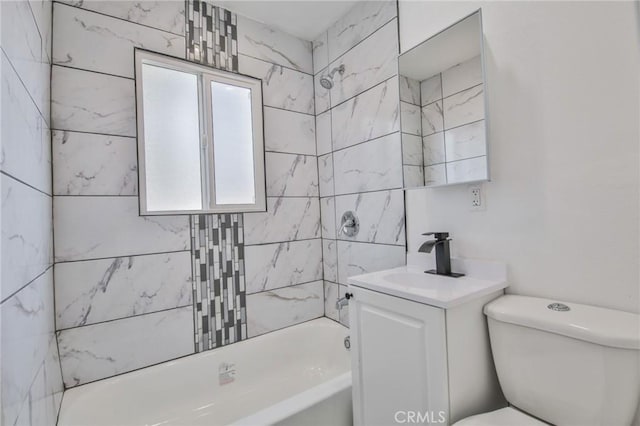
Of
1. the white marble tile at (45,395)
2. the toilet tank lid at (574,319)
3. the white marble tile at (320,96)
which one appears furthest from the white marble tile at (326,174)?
the white marble tile at (45,395)

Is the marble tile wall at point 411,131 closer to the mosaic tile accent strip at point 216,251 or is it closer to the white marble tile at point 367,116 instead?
the white marble tile at point 367,116

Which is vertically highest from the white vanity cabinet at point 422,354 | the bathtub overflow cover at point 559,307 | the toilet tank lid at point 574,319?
the bathtub overflow cover at point 559,307

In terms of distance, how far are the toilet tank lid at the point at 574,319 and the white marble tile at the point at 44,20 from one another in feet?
6.41

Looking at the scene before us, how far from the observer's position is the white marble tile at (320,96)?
2154mm

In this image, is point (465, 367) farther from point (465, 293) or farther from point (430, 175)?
point (430, 175)

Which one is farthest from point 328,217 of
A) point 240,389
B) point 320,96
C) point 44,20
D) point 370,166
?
point 44,20

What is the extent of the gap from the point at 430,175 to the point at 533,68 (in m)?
0.56

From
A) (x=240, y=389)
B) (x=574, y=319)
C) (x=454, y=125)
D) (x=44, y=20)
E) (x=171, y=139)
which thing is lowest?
(x=240, y=389)

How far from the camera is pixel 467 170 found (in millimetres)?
1285

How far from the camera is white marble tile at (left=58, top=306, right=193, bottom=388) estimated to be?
1.43 metres

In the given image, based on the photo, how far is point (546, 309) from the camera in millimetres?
950

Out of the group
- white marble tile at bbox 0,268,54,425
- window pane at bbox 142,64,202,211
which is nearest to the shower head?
window pane at bbox 142,64,202,211

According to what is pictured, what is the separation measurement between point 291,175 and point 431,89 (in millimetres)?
1088

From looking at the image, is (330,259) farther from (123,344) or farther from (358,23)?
(358,23)
